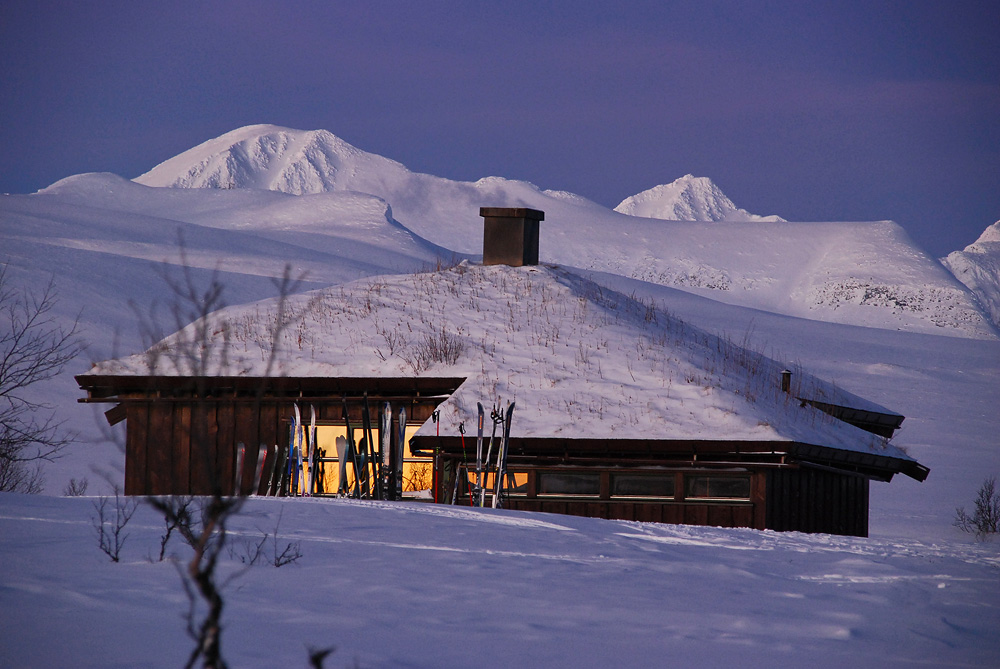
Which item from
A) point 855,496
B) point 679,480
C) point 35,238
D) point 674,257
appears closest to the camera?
point 679,480

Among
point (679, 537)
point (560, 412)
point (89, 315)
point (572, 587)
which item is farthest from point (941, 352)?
point (572, 587)

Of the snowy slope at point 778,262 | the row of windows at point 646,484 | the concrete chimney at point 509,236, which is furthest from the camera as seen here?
the snowy slope at point 778,262

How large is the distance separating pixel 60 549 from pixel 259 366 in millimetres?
9159

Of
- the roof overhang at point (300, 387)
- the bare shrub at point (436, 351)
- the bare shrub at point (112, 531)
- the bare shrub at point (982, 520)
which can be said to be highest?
the bare shrub at point (436, 351)

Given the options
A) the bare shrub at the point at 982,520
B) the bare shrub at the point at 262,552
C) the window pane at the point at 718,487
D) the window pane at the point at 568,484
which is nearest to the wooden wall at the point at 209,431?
the window pane at the point at 568,484

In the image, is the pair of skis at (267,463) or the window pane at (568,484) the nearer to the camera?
the pair of skis at (267,463)

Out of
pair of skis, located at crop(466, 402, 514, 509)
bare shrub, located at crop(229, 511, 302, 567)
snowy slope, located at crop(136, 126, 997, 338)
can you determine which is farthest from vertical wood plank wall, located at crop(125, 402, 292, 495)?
snowy slope, located at crop(136, 126, 997, 338)

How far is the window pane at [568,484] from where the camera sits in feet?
57.1

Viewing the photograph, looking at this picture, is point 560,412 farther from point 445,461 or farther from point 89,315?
point 89,315

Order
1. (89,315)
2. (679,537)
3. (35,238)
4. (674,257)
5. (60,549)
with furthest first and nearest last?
(674,257) → (35,238) → (89,315) → (679,537) → (60,549)

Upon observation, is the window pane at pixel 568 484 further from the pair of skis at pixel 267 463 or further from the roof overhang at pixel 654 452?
the pair of skis at pixel 267 463

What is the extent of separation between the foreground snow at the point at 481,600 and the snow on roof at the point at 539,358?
5.39 metres

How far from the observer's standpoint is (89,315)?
50.6 metres

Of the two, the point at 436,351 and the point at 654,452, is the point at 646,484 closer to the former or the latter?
the point at 654,452
